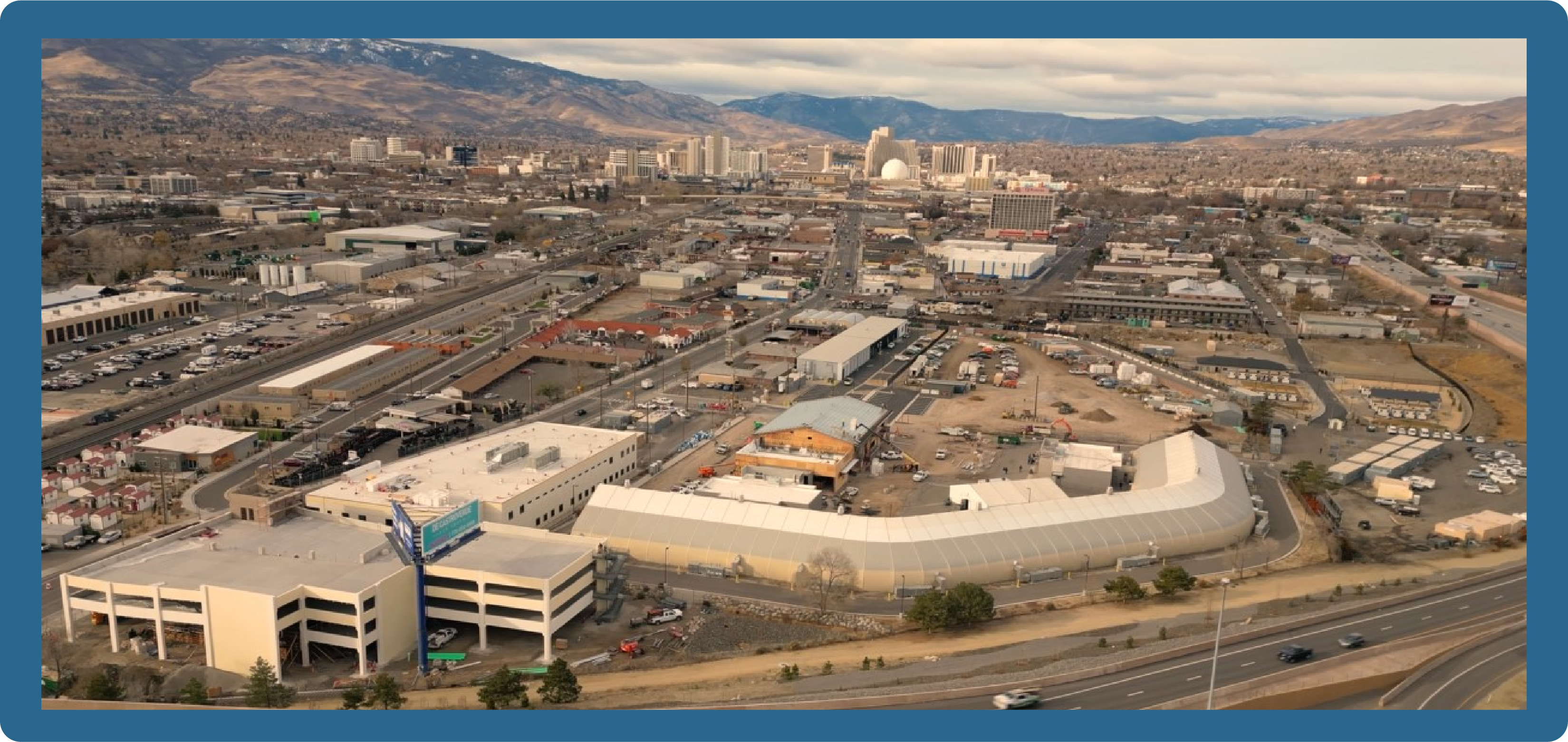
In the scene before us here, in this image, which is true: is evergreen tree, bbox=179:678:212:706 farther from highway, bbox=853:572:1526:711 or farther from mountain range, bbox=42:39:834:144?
mountain range, bbox=42:39:834:144

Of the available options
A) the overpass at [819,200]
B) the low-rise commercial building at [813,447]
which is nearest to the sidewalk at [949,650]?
the low-rise commercial building at [813,447]

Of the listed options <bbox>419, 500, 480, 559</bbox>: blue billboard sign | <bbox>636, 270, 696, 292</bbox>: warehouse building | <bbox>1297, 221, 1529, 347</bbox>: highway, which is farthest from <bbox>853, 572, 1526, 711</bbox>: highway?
<bbox>636, 270, 696, 292</bbox>: warehouse building

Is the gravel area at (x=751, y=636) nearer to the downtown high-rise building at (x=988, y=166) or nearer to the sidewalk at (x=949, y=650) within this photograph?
the sidewalk at (x=949, y=650)

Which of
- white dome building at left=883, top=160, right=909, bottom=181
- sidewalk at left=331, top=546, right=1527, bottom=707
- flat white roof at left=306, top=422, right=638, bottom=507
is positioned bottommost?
A: sidewalk at left=331, top=546, right=1527, bottom=707

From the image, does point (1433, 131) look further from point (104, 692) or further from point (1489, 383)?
point (104, 692)

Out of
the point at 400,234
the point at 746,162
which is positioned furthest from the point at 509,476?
the point at 746,162

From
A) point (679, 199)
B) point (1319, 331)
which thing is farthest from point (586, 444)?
point (679, 199)
